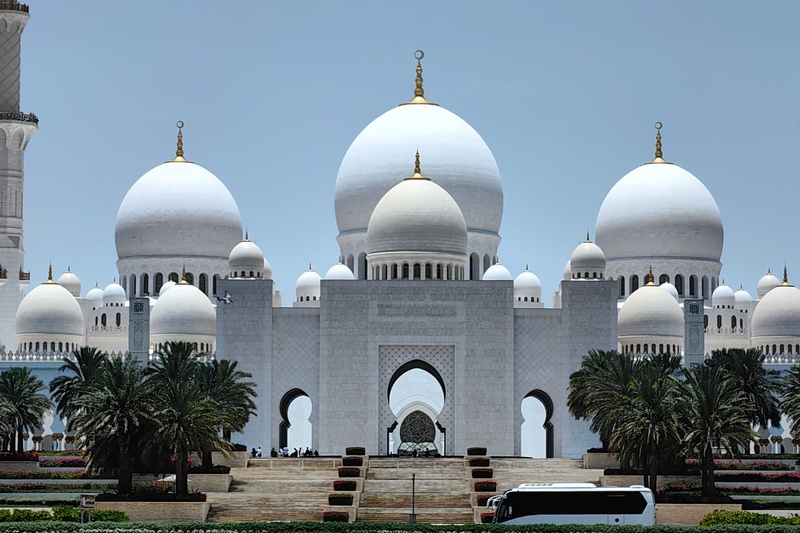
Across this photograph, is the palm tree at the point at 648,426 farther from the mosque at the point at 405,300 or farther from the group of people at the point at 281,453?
the group of people at the point at 281,453

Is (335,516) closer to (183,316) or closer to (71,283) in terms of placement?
(183,316)

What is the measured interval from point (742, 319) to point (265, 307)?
957 inches

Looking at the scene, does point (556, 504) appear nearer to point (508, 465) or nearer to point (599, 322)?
point (508, 465)

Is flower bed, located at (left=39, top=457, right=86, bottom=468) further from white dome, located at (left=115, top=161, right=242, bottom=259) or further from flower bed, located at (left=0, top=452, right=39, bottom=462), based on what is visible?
white dome, located at (left=115, top=161, right=242, bottom=259)

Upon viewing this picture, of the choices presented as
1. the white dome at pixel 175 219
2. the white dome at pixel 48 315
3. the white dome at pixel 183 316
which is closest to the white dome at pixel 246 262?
the white dome at pixel 183 316

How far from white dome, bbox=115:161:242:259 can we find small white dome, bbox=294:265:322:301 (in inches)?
169

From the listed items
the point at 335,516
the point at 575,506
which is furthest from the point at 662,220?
the point at 575,506

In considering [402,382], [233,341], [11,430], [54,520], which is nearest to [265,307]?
[233,341]

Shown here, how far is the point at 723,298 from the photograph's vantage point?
232 feet

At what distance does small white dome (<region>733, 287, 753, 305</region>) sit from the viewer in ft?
242

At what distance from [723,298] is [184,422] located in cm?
3443

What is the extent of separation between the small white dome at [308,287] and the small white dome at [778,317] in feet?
61.0

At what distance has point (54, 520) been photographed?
119 ft

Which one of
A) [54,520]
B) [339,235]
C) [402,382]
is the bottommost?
[54,520]
